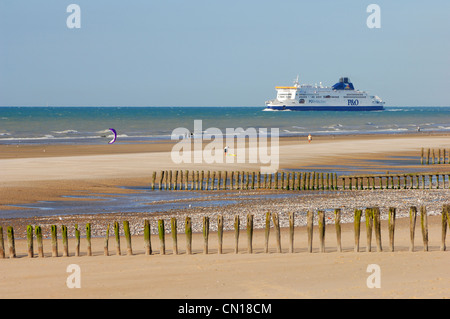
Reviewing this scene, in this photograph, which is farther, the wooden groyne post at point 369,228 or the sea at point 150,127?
the sea at point 150,127

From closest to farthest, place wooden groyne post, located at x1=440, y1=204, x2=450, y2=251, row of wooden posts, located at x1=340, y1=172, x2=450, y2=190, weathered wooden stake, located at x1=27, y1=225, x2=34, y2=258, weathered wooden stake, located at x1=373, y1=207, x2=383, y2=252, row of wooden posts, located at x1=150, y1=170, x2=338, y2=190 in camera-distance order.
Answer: weathered wooden stake, located at x1=27, y1=225, x2=34, y2=258
weathered wooden stake, located at x1=373, y1=207, x2=383, y2=252
wooden groyne post, located at x1=440, y1=204, x2=450, y2=251
row of wooden posts, located at x1=340, y1=172, x2=450, y2=190
row of wooden posts, located at x1=150, y1=170, x2=338, y2=190

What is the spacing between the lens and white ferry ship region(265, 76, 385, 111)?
159500mm

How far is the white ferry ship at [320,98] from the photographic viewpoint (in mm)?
159500

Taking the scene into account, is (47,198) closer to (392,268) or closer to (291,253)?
(291,253)

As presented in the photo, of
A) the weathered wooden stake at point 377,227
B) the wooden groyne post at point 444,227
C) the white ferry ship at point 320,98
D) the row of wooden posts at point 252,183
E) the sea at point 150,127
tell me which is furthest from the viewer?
the white ferry ship at point 320,98

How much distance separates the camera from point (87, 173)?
28.8 metres

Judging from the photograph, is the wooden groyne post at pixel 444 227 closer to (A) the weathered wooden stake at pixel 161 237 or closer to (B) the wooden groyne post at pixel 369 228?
(B) the wooden groyne post at pixel 369 228

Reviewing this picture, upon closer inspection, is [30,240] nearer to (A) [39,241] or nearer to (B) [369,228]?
(A) [39,241]

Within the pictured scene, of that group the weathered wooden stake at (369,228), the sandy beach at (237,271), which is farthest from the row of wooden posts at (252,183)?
the weathered wooden stake at (369,228)

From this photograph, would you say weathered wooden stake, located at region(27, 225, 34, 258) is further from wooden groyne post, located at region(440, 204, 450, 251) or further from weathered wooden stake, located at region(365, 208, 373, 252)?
wooden groyne post, located at region(440, 204, 450, 251)

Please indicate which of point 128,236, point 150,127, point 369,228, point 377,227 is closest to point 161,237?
point 128,236

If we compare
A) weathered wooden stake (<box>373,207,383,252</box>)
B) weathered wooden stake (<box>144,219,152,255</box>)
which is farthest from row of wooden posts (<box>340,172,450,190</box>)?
weathered wooden stake (<box>144,219,152,255</box>)

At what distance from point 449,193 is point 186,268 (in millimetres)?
13823
